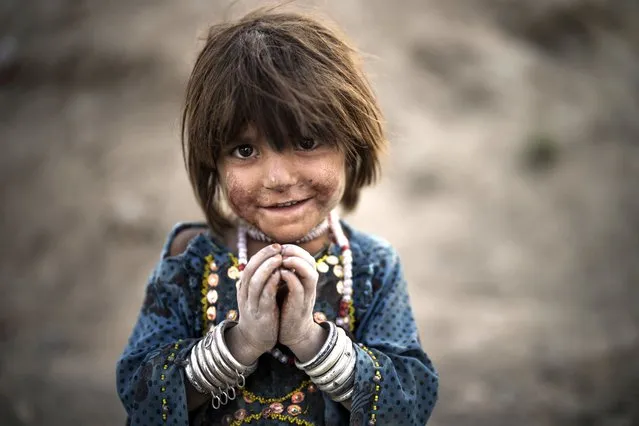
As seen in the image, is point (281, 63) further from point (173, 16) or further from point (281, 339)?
point (173, 16)

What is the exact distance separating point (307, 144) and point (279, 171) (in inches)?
4.9

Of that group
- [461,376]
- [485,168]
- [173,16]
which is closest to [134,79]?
[173,16]

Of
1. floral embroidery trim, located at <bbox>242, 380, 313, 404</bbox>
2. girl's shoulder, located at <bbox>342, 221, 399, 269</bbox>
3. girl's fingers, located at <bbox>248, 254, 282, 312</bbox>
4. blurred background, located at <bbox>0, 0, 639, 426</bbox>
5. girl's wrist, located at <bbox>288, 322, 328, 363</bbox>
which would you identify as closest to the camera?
girl's fingers, located at <bbox>248, 254, 282, 312</bbox>

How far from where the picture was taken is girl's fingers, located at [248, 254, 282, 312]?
1717mm

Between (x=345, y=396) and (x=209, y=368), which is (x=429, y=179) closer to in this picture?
(x=345, y=396)

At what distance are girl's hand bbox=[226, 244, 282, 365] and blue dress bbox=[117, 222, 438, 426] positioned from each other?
18cm

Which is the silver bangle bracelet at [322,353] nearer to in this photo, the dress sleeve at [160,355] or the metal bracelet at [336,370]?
the metal bracelet at [336,370]

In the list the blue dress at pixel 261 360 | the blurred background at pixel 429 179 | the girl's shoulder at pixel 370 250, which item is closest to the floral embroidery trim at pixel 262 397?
the blue dress at pixel 261 360

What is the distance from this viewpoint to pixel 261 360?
6.52 feet

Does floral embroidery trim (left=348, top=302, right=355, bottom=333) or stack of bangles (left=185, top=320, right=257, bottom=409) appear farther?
floral embroidery trim (left=348, top=302, right=355, bottom=333)

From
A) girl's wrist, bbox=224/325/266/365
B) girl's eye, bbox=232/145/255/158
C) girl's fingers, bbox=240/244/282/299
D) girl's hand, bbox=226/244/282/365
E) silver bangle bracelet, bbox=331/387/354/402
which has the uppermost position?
girl's eye, bbox=232/145/255/158

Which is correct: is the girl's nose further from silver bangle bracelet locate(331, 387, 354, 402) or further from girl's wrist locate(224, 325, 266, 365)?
silver bangle bracelet locate(331, 387, 354, 402)

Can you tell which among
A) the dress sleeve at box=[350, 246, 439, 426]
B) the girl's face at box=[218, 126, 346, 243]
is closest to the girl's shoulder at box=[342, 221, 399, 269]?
the dress sleeve at box=[350, 246, 439, 426]

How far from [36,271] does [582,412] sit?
386cm
